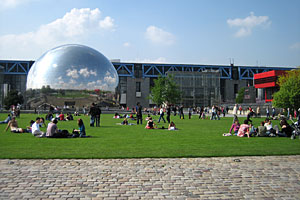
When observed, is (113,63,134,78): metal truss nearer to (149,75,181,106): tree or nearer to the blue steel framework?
the blue steel framework

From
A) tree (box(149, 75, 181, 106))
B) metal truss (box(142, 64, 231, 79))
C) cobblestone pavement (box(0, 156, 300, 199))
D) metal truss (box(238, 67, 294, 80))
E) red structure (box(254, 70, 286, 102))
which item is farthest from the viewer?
metal truss (box(238, 67, 294, 80))

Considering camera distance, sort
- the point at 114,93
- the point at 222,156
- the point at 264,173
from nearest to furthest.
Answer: the point at 264,173 < the point at 222,156 < the point at 114,93

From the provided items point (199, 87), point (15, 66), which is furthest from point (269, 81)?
point (15, 66)

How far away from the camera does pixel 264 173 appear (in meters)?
7.30

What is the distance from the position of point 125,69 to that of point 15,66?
3469 centimetres

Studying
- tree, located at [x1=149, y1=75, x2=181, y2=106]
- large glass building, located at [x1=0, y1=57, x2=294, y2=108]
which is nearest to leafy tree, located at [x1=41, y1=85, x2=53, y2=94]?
tree, located at [x1=149, y1=75, x2=181, y2=106]

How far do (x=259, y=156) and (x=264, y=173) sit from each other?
2280 mm

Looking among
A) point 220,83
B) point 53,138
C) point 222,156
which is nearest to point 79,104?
point 53,138

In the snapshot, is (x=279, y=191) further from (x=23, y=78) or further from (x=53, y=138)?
(x=23, y=78)

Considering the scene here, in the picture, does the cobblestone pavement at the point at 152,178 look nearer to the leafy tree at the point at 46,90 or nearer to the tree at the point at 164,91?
the leafy tree at the point at 46,90

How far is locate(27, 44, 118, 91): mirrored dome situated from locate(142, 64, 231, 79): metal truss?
46.9 metres

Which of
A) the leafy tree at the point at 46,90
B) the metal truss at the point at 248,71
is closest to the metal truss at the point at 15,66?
the leafy tree at the point at 46,90

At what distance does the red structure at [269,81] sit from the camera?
7361 cm

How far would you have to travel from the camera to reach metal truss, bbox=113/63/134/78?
97.3 meters
